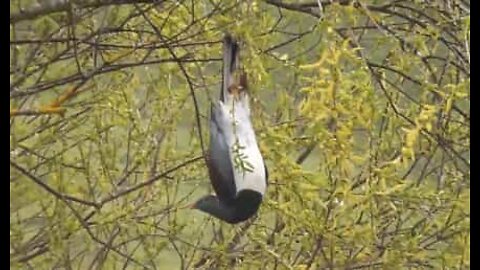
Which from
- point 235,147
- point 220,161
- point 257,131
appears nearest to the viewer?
point 235,147

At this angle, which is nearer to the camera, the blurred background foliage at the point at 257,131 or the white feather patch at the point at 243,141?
the white feather patch at the point at 243,141

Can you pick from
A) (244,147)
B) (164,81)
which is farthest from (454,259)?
(164,81)

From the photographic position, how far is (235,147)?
1.56 meters

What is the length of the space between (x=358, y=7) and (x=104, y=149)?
1343mm

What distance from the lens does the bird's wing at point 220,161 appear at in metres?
1.65

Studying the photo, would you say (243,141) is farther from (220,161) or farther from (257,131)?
(257,131)

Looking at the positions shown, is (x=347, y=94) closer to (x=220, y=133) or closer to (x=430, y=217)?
(x=220, y=133)

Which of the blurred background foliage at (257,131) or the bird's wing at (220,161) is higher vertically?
the blurred background foliage at (257,131)

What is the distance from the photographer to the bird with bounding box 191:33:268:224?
1.60 m

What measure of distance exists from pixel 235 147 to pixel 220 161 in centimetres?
12

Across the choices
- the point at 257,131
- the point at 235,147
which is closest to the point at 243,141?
the point at 235,147

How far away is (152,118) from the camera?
2.88 m

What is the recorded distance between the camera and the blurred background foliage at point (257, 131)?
173 centimetres
